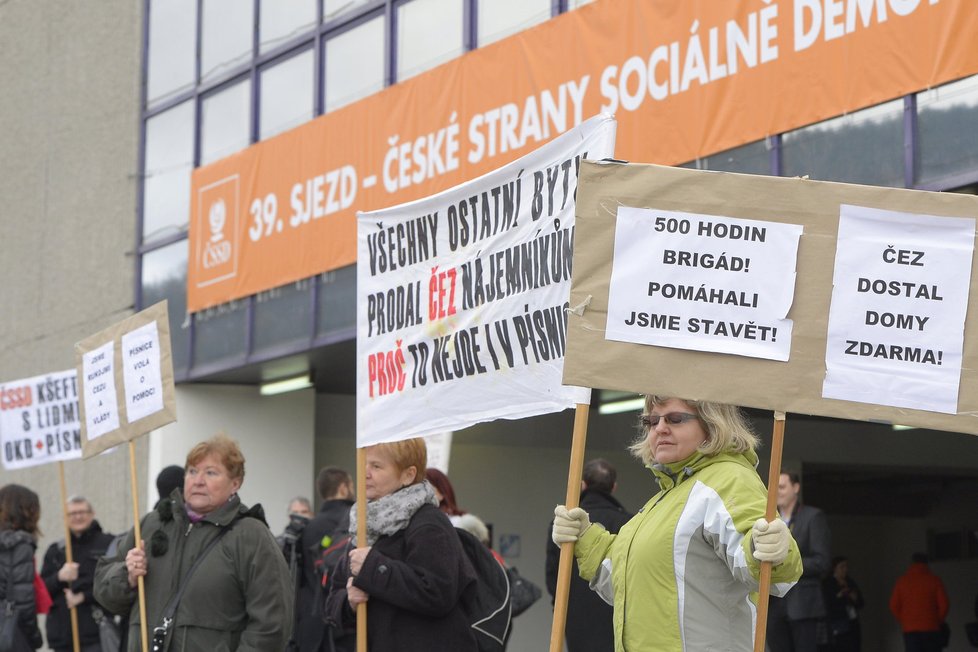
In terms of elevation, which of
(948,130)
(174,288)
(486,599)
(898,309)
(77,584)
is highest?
(948,130)

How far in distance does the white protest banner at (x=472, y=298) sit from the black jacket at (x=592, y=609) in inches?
108

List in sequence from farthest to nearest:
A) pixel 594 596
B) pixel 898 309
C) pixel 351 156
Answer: pixel 351 156 < pixel 594 596 < pixel 898 309

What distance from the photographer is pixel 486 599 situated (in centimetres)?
623

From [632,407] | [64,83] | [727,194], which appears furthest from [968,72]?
[64,83]

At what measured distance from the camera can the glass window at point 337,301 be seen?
14297mm

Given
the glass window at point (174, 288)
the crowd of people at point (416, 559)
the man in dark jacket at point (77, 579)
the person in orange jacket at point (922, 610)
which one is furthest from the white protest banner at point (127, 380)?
the person in orange jacket at point (922, 610)

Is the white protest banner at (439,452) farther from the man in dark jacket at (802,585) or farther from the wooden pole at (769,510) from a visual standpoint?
the wooden pole at (769,510)

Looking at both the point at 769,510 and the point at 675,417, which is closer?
the point at 769,510

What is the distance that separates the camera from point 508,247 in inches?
233

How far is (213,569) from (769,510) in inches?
109

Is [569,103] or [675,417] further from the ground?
[569,103]

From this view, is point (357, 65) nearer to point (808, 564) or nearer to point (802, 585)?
point (802, 585)

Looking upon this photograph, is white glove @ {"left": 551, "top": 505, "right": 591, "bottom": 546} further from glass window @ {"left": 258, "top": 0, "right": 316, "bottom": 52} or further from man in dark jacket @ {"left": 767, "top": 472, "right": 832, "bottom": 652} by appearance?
glass window @ {"left": 258, "top": 0, "right": 316, "bottom": 52}

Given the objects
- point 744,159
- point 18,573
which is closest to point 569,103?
point 744,159
